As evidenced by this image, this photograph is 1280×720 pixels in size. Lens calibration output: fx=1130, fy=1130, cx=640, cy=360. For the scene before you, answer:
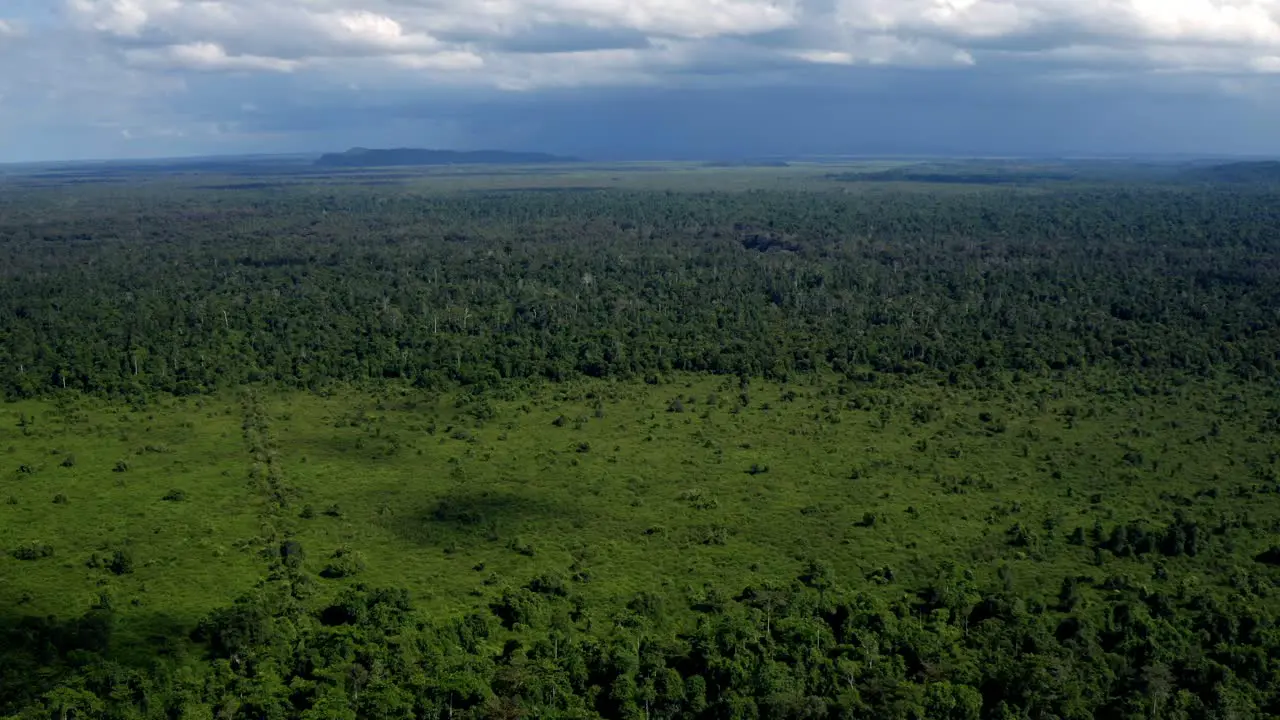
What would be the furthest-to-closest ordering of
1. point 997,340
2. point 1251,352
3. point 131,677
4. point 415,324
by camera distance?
point 415,324 < point 997,340 < point 1251,352 < point 131,677

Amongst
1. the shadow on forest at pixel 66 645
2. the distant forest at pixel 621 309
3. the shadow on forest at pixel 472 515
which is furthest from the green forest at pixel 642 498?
the distant forest at pixel 621 309

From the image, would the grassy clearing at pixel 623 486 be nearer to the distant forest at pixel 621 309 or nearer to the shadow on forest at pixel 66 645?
the shadow on forest at pixel 66 645

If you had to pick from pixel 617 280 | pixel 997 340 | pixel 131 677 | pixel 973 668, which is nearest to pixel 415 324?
pixel 617 280

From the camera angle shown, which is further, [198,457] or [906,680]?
[198,457]

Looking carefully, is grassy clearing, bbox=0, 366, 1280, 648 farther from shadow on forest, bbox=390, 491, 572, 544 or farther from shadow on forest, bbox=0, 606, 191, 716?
shadow on forest, bbox=0, 606, 191, 716

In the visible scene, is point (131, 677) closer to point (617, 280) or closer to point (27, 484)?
point (27, 484)

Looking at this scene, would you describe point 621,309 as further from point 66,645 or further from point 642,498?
point 66,645
